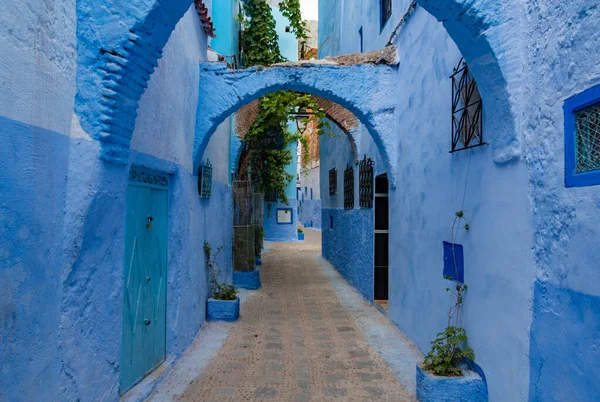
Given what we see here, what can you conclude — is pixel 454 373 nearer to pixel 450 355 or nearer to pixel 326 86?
pixel 450 355

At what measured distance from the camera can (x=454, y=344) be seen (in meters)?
3.54

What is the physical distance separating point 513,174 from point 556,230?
60cm

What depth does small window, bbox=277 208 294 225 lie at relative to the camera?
21.8 meters

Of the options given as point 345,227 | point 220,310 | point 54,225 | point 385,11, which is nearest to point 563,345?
point 54,225

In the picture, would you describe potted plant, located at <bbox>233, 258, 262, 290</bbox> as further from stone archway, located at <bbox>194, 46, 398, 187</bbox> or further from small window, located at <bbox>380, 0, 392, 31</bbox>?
small window, located at <bbox>380, 0, 392, 31</bbox>

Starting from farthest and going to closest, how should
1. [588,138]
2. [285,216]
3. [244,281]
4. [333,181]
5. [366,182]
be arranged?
1. [285,216]
2. [333,181]
3. [244,281]
4. [366,182]
5. [588,138]

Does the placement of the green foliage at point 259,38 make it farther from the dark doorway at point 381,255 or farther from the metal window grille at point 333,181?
the metal window grille at point 333,181

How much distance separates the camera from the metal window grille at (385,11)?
682 centimetres

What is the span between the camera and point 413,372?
4391 mm

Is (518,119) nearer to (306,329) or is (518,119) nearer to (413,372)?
(413,372)

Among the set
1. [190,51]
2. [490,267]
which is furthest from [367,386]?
[190,51]

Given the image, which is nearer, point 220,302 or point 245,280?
point 220,302

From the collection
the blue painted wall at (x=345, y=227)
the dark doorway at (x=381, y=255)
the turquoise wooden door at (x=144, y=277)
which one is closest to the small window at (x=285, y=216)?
the blue painted wall at (x=345, y=227)

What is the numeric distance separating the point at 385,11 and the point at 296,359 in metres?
5.44
